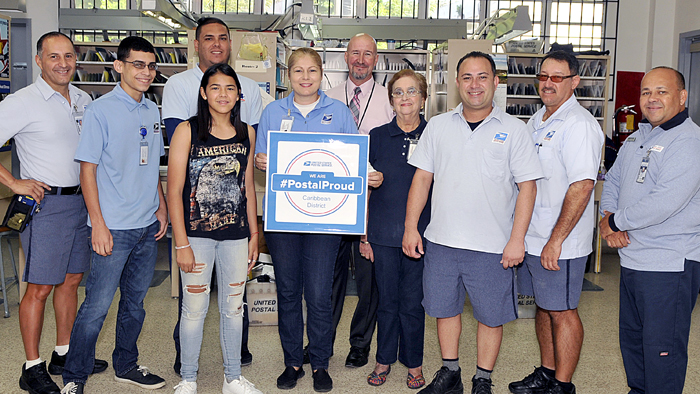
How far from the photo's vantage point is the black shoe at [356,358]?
340 cm

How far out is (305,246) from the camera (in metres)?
2.88

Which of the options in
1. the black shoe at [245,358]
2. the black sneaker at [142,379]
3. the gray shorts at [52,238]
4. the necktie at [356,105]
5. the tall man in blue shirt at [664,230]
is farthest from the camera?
the necktie at [356,105]

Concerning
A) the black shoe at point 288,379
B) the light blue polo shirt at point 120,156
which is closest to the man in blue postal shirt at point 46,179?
the light blue polo shirt at point 120,156

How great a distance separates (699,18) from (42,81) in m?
9.28

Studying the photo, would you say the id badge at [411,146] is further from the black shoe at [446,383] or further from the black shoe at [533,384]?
the black shoe at [533,384]

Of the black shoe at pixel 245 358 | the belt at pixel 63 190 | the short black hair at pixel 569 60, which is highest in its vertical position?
the short black hair at pixel 569 60

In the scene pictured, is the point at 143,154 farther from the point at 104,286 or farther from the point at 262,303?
the point at 262,303

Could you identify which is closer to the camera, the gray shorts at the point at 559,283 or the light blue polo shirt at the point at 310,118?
the gray shorts at the point at 559,283

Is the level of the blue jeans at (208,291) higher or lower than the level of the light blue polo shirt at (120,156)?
lower

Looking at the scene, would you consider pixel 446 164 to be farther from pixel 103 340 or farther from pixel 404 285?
pixel 103 340

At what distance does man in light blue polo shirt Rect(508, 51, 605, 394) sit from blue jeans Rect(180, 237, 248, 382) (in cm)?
146

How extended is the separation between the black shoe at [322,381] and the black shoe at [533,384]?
1.03 meters

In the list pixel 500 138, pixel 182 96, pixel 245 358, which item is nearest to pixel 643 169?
pixel 500 138

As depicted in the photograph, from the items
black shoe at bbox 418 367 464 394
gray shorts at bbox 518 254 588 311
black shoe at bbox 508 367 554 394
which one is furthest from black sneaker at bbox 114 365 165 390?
gray shorts at bbox 518 254 588 311
